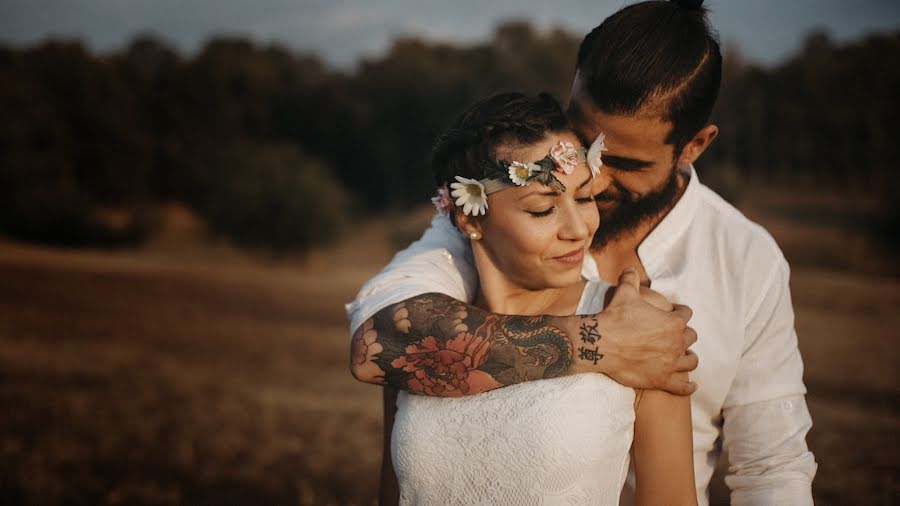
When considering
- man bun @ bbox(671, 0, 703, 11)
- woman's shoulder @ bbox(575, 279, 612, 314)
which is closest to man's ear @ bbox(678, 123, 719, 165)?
man bun @ bbox(671, 0, 703, 11)

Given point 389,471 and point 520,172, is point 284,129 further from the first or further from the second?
point 520,172

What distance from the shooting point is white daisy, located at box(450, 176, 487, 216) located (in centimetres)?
301

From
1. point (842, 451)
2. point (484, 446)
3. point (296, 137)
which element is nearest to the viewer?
point (484, 446)

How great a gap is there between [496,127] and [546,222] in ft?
1.44

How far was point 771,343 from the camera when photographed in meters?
3.23

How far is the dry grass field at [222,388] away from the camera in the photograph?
663 cm

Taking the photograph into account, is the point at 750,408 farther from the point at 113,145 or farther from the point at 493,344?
the point at 113,145

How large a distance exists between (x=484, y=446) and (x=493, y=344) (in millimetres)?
355

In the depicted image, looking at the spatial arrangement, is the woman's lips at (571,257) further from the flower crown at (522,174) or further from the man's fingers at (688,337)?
the man's fingers at (688,337)

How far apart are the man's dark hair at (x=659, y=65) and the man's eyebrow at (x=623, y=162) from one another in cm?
18

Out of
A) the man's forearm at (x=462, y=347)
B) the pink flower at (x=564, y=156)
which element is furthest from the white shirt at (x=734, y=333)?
the pink flower at (x=564, y=156)

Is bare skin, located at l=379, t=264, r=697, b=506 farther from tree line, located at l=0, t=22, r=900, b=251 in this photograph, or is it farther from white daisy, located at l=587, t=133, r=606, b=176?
tree line, located at l=0, t=22, r=900, b=251

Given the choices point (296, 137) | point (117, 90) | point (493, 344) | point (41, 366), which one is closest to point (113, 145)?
point (117, 90)

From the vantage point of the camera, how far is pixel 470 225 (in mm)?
3172
